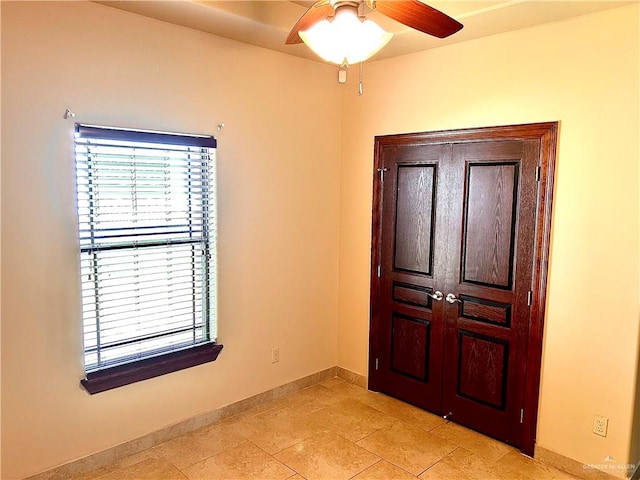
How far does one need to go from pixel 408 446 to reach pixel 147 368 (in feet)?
5.63

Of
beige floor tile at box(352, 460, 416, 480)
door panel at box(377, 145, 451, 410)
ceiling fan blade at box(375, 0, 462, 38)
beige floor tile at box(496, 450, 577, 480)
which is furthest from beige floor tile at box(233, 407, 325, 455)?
ceiling fan blade at box(375, 0, 462, 38)

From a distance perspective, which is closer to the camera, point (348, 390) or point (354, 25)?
point (354, 25)

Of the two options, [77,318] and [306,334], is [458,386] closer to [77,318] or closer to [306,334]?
[306,334]

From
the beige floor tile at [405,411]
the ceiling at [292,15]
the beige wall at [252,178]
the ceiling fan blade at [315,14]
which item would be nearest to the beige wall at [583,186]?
the beige wall at [252,178]

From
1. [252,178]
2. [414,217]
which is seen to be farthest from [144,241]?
[414,217]

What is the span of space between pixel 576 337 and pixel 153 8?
9.92 feet

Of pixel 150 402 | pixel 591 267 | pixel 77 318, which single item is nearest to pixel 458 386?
pixel 591 267

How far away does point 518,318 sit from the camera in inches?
120

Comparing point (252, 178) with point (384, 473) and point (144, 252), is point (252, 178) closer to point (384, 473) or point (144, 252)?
point (144, 252)

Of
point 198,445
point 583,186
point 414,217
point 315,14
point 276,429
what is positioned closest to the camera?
point 315,14

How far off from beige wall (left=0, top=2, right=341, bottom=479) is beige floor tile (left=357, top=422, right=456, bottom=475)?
954 millimetres

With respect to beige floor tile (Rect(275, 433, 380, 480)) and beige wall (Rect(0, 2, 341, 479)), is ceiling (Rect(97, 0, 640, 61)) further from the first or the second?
beige floor tile (Rect(275, 433, 380, 480))

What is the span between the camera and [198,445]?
3.08 m

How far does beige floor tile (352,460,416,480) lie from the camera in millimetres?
2775
